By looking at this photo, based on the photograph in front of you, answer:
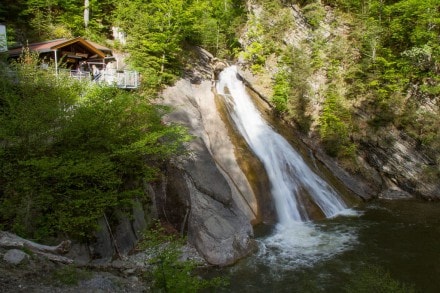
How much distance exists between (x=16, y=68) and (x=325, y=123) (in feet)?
65.3

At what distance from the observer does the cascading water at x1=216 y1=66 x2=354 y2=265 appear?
1477cm

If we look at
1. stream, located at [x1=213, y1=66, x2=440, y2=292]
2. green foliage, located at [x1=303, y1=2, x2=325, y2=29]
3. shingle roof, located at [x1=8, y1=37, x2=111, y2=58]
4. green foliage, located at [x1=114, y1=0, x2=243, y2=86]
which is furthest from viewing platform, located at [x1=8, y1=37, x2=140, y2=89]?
green foliage, located at [x1=303, y1=2, x2=325, y2=29]

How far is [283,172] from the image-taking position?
67.5ft

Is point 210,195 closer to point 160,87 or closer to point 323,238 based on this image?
point 323,238

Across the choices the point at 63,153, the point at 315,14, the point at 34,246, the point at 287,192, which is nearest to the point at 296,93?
the point at 315,14

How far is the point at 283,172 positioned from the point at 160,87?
9.82 metres

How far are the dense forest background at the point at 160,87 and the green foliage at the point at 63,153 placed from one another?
0.05 metres

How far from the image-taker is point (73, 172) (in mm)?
10898

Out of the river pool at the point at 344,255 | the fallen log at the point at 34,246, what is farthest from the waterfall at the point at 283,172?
the fallen log at the point at 34,246

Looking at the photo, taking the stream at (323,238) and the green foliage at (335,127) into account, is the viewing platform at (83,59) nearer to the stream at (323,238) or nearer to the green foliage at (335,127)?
the stream at (323,238)

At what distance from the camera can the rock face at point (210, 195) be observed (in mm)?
14273

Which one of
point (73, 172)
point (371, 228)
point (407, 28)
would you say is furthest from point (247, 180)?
point (407, 28)

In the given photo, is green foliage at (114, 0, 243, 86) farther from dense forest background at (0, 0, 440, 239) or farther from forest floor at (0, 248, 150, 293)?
forest floor at (0, 248, 150, 293)

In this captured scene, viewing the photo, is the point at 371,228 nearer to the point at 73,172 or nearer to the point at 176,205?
the point at 176,205
